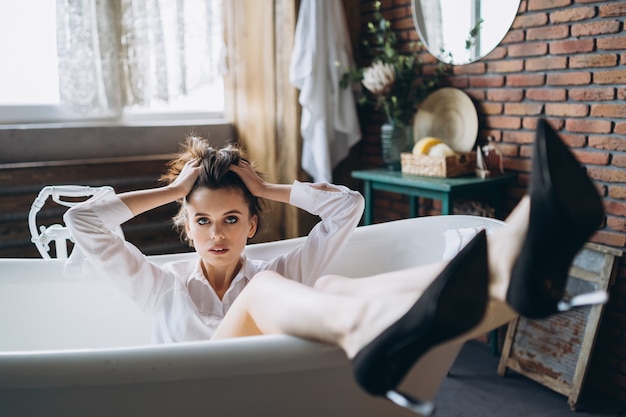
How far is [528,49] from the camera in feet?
7.76

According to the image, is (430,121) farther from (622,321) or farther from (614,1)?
(622,321)

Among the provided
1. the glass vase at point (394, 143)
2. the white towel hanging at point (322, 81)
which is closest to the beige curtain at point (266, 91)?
the white towel hanging at point (322, 81)

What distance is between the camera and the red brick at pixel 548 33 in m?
2.22

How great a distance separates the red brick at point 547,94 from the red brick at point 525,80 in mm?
26

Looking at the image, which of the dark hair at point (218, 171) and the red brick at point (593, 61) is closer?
the dark hair at point (218, 171)

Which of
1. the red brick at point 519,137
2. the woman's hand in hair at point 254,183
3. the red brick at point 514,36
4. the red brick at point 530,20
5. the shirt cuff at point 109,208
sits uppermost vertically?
the red brick at point 530,20

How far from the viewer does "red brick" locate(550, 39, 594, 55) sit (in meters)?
2.15

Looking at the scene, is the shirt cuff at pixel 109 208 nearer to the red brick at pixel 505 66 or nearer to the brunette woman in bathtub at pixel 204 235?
the brunette woman in bathtub at pixel 204 235

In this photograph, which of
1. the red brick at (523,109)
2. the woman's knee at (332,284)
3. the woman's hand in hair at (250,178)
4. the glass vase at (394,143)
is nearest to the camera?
the woman's knee at (332,284)

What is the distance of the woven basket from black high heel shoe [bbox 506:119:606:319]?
1392 mm

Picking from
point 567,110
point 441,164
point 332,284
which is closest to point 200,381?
point 332,284

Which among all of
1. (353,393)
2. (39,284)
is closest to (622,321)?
(353,393)

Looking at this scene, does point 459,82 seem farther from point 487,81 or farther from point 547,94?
Result: point 547,94

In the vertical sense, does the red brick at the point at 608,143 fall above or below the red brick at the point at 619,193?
above
